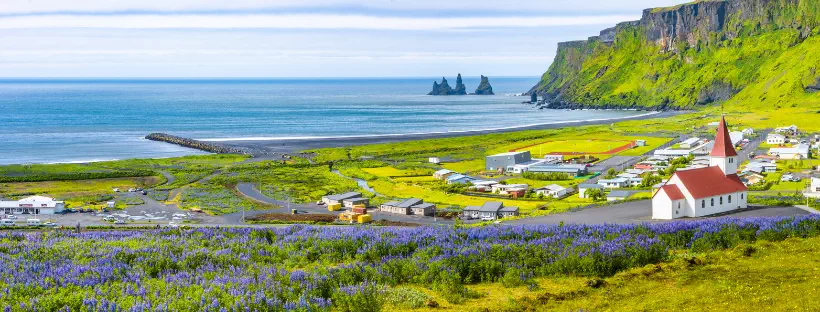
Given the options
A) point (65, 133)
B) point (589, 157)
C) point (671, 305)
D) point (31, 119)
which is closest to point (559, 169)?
point (589, 157)

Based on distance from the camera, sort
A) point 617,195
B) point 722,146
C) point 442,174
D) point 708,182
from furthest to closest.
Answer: point 442,174 → point 617,195 → point 722,146 → point 708,182

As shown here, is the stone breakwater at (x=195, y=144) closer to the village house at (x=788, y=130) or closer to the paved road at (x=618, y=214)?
the paved road at (x=618, y=214)

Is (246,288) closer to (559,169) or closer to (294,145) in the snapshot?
(559,169)

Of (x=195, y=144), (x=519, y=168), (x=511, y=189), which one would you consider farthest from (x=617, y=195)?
(x=195, y=144)

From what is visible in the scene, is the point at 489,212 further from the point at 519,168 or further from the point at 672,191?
the point at 519,168

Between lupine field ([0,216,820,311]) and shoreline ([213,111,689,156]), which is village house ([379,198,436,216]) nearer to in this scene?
lupine field ([0,216,820,311])

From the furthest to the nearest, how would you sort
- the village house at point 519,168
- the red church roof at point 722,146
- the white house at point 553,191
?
the village house at point 519,168 → the white house at point 553,191 → the red church roof at point 722,146

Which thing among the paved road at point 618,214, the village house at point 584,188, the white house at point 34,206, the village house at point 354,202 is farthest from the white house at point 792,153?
the white house at point 34,206
